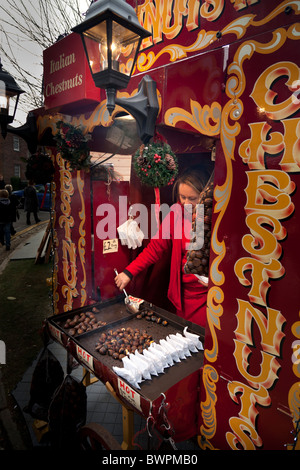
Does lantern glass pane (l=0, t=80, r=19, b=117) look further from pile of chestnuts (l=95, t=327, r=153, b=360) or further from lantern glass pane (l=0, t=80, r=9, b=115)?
pile of chestnuts (l=95, t=327, r=153, b=360)

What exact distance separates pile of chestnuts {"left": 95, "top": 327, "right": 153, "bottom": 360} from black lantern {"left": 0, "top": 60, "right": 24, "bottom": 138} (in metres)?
3.73

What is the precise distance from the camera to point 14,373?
4613 mm

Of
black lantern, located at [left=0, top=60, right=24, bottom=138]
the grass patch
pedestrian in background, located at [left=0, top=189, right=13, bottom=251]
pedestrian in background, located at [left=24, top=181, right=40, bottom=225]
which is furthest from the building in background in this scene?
black lantern, located at [left=0, top=60, right=24, bottom=138]

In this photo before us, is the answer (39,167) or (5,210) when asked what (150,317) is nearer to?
(39,167)

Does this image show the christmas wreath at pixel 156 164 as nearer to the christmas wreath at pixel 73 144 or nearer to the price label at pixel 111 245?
the christmas wreath at pixel 73 144

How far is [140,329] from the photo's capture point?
3383 mm

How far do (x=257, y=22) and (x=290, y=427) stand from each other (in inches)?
114

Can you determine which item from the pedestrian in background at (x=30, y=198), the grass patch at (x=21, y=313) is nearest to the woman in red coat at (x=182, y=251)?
the grass patch at (x=21, y=313)

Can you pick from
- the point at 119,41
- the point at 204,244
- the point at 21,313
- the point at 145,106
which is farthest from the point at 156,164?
the point at 21,313

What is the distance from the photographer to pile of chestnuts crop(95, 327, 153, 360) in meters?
2.90

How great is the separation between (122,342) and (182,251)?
1449 millimetres

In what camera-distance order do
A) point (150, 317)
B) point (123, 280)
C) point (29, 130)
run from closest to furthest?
1. point (150, 317)
2. point (123, 280)
3. point (29, 130)

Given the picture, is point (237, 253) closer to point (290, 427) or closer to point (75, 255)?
point (290, 427)
